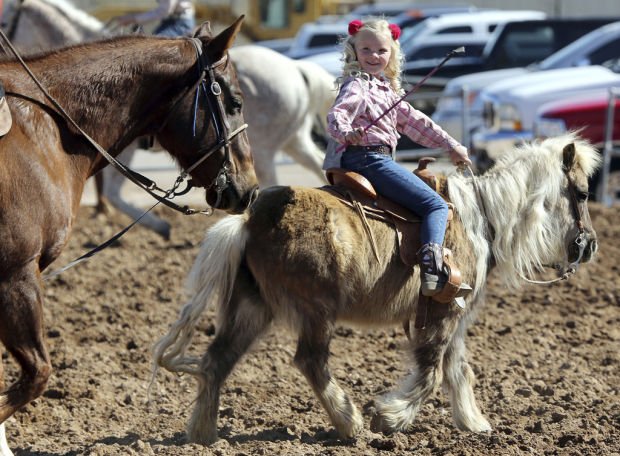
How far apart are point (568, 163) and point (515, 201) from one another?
1.33 feet

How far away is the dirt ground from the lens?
4.37 metres

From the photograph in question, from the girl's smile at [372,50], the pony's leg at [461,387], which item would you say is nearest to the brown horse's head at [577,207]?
the pony's leg at [461,387]

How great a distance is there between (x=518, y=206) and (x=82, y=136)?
232cm

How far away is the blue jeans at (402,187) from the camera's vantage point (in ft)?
14.6

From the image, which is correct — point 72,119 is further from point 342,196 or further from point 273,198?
point 342,196

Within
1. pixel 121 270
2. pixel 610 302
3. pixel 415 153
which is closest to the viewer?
pixel 610 302

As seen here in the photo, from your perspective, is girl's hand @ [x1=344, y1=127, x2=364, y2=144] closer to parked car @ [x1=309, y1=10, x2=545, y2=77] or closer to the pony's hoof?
the pony's hoof

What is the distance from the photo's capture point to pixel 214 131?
163 inches

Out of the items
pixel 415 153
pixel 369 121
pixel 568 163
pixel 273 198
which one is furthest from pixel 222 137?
pixel 415 153

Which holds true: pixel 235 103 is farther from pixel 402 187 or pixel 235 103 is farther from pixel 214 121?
pixel 402 187

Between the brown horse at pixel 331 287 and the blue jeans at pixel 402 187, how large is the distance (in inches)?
6.7

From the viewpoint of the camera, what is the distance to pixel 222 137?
4152 millimetres

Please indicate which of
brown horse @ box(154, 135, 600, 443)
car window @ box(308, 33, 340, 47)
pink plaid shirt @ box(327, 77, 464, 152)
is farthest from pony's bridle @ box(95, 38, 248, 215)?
car window @ box(308, 33, 340, 47)

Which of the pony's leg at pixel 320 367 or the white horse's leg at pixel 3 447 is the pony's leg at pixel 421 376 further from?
the white horse's leg at pixel 3 447
